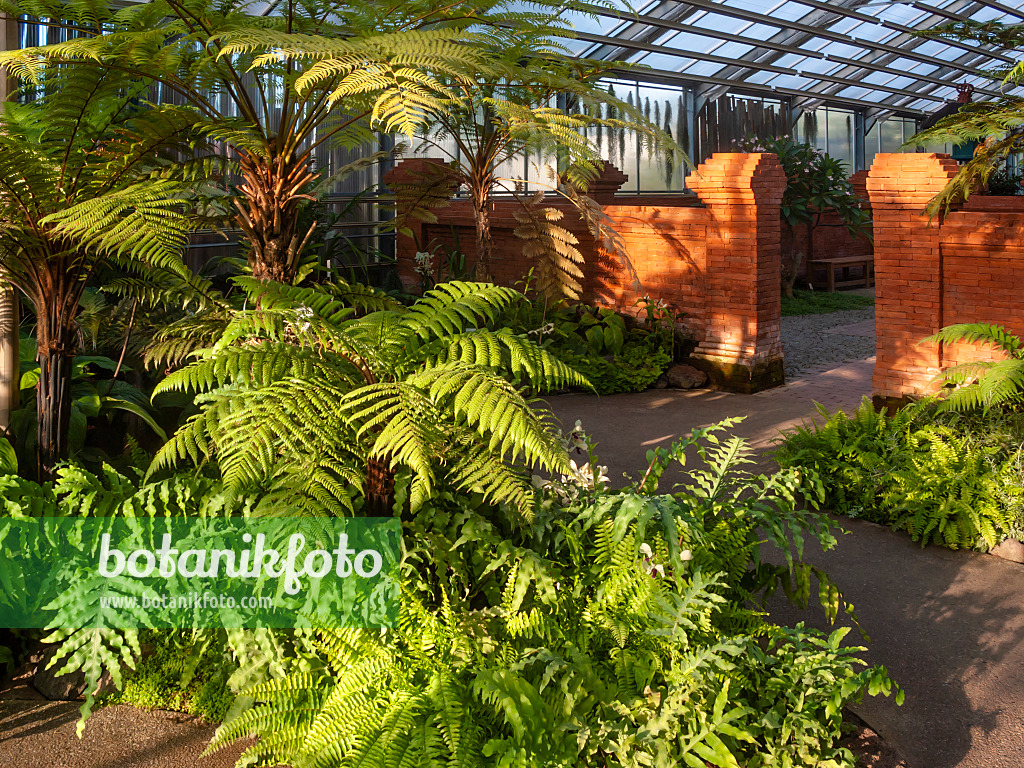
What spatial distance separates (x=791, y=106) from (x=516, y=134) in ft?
46.8

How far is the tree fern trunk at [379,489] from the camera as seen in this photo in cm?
315

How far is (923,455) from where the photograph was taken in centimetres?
493

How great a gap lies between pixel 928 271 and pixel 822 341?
4.18 metres

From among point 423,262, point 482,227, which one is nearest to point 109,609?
point 482,227

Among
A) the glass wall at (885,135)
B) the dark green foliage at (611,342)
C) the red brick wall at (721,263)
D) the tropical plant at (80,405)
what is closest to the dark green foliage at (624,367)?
the dark green foliage at (611,342)

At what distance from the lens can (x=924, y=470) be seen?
4.75 metres

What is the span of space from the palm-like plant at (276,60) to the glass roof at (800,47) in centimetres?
714

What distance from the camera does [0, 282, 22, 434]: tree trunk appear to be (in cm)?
364

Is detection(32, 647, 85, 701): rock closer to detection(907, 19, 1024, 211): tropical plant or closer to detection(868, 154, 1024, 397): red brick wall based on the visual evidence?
detection(907, 19, 1024, 211): tropical plant

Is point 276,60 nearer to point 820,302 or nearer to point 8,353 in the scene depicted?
point 8,353

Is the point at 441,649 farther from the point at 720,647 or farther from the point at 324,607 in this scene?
the point at 720,647

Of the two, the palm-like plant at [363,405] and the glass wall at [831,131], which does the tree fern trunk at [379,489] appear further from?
the glass wall at [831,131]

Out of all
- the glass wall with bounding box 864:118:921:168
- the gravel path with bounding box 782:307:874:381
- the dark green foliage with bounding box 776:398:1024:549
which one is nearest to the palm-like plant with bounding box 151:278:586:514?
the dark green foliage with bounding box 776:398:1024:549

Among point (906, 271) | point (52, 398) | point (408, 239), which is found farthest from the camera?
A: point (408, 239)
